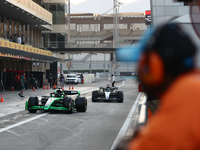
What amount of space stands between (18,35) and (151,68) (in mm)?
36003

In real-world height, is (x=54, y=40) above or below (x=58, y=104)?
above

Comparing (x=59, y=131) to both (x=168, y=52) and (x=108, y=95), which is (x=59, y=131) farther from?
(x=108, y=95)

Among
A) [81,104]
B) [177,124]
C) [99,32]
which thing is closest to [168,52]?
[177,124]

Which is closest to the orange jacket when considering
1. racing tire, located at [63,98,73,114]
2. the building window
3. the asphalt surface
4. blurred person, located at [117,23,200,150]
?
blurred person, located at [117,23,200,150]

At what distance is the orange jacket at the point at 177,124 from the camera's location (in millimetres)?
1022

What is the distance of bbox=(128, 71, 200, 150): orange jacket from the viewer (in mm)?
1022

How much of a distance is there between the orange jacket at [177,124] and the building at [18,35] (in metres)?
26.9

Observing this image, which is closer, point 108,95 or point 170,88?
point 170,88

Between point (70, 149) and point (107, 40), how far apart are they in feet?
290

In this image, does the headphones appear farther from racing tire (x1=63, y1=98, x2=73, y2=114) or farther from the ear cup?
racing tire (x1=63, y1=98, x2=73, y2=114)

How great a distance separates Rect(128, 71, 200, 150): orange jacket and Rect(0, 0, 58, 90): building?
26915 mm

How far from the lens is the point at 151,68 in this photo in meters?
1.23

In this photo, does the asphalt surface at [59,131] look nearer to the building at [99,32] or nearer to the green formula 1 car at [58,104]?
the green formula 1 car at [58,104]

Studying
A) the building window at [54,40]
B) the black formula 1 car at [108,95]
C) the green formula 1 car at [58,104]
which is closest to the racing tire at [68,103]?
the green formula 1 car at [58,104]
